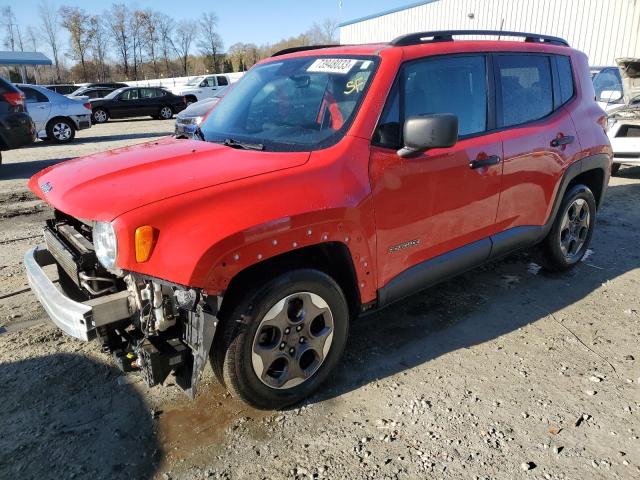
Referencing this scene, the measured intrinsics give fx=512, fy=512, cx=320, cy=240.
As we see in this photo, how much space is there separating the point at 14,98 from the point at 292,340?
30.0 feet

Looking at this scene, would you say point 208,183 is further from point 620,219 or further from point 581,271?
point 620,219

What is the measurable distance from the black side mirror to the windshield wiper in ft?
2.76

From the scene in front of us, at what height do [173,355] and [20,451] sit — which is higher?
[173,355]

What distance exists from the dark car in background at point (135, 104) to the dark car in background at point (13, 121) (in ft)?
42.9

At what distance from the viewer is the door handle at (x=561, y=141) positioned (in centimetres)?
400

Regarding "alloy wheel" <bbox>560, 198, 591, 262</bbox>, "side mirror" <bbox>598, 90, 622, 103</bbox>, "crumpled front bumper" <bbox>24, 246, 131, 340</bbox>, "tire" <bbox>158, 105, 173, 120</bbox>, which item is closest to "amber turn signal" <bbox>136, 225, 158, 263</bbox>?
"crumpled front bumper" <bbox>24, 246, 131, 340</bbox>

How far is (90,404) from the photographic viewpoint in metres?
2.84

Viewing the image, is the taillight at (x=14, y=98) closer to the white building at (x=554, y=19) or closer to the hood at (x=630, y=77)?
the hood at (x=630, y=77)

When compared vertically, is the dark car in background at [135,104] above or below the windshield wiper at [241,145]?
below

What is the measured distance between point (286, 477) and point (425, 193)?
1741mm

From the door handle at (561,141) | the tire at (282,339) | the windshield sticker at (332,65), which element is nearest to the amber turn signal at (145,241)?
the tire at (282,339)

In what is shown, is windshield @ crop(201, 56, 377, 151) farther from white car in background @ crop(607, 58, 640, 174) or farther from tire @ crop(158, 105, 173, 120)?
tire @ crop(158, 105, 173, 120)

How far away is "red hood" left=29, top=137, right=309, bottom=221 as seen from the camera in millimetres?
2363

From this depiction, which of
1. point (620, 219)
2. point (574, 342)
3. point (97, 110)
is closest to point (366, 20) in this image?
point (97, 110)
